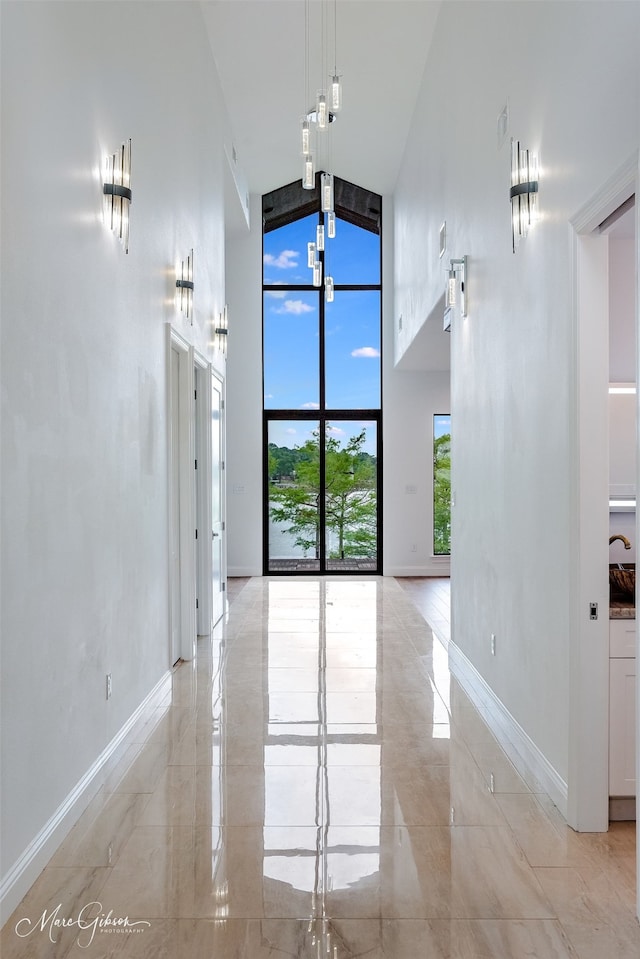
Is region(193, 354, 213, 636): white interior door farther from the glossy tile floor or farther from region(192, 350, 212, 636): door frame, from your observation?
the glossy tile floor

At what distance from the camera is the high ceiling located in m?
6.20

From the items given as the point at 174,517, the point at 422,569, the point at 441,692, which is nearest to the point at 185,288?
the point at 174,517

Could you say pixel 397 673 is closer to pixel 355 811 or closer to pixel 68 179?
pixel 355 811

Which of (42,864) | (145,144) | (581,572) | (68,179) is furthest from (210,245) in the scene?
(42,864)

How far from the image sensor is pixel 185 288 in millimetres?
5242

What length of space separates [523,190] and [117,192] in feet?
6.22

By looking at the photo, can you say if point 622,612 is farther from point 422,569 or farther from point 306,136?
point 422,569

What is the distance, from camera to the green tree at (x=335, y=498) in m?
10.5

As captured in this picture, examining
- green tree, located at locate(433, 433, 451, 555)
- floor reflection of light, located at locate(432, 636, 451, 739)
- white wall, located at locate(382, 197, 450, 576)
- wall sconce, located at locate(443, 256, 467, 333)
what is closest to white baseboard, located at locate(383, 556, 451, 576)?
white wall, located at locate(382, 197, 450, 576)

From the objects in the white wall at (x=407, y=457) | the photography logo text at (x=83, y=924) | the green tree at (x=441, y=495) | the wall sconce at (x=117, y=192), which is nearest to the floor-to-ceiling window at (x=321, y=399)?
the white wall at (x=407, y=457)

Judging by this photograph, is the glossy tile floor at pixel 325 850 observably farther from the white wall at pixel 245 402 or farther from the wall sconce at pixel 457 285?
the white wall at pixel 245 402

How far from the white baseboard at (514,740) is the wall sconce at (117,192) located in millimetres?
3111

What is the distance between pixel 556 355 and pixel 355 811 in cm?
207

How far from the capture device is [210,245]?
6598 mm
